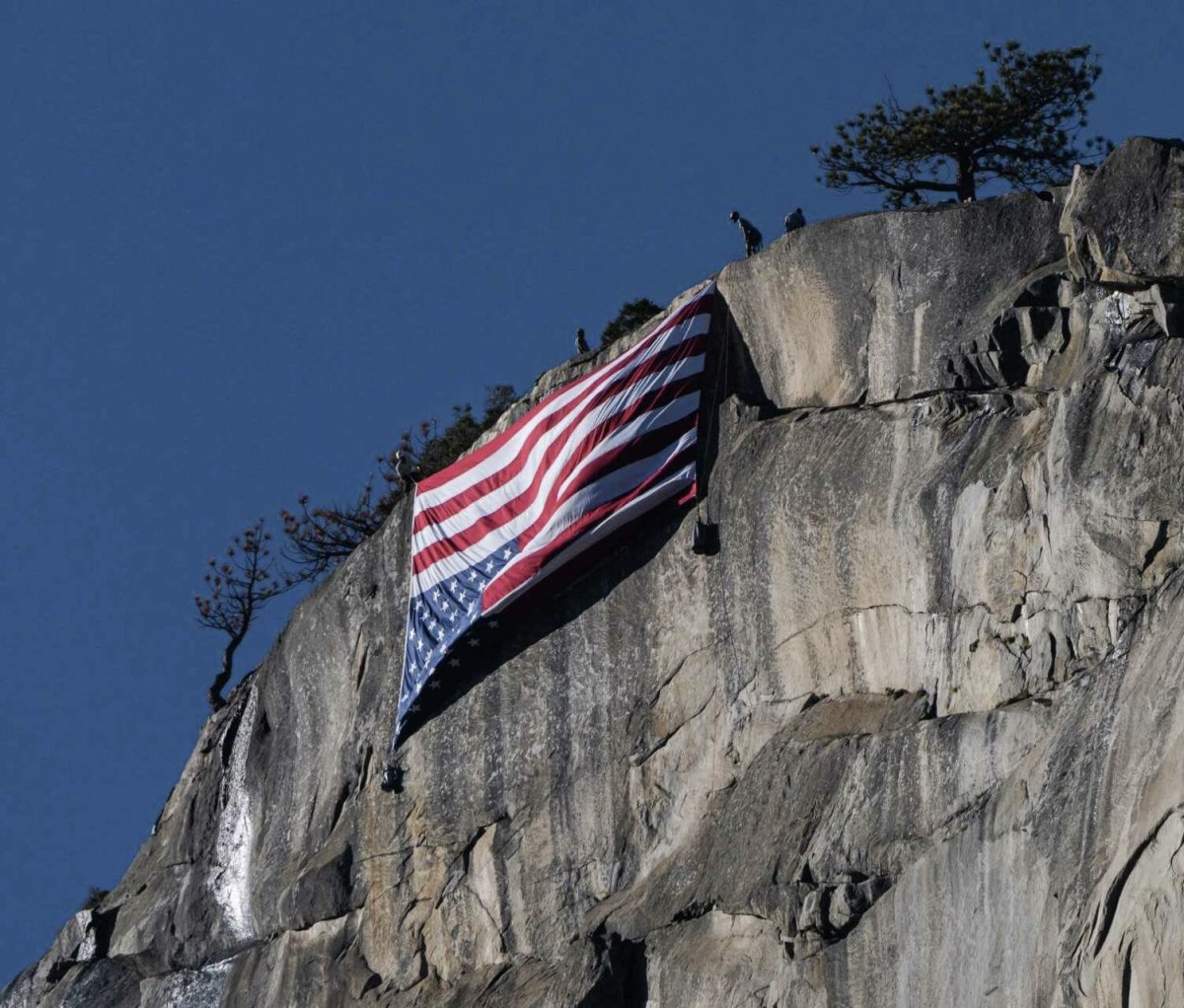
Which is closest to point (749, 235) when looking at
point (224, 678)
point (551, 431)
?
point (551, 431)

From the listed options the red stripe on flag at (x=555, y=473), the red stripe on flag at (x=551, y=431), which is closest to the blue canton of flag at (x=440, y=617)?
the red stripe on flag at (x=555, y=473)

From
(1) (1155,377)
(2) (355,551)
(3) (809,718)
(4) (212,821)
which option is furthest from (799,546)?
(4) (212,821)

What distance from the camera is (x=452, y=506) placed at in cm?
2898

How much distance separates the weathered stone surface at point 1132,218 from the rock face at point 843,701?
0.12 ft

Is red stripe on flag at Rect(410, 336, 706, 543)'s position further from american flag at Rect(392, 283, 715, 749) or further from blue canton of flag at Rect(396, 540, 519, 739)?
blue canton of flag at Rect(396, 540, 519, 739)

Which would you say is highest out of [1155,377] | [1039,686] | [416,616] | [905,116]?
[905,116]

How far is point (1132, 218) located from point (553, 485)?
26.0 ft

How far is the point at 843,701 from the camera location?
2342 centimetres

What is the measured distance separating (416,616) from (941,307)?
816 cm

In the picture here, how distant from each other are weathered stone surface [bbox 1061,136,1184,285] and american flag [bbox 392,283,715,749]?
17.2 ft

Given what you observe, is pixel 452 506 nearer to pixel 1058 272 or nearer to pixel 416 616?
pixel 416 616

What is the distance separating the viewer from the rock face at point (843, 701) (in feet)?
62.3

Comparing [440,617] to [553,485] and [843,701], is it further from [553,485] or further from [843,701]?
[843,701]

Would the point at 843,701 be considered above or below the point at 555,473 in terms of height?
below
